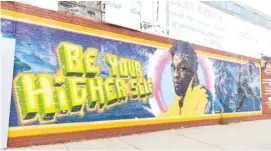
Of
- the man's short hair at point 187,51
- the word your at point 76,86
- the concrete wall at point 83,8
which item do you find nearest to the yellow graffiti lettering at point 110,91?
the word your at point 76,86

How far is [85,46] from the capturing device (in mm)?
7008

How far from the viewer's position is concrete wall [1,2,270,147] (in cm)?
595

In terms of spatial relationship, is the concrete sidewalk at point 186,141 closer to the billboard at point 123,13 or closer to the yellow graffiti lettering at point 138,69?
the yellow graffiti lettering at point 138,69

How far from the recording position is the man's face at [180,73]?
9367 mm

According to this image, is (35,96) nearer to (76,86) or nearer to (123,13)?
(76,86)

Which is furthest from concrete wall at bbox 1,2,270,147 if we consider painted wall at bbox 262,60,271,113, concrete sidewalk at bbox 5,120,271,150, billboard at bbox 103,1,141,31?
painted wall at bbox 262,60,271,113

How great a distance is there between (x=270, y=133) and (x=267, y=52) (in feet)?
20.1

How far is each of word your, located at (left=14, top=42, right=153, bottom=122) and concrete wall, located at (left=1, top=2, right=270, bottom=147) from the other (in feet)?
0.06

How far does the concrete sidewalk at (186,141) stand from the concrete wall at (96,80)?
31cm

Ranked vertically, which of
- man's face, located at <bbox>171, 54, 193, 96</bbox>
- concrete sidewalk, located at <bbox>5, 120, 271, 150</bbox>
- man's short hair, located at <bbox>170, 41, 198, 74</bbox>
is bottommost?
concrete sidewalk, located at <bbox>5, 120, 271, 150</bbox>

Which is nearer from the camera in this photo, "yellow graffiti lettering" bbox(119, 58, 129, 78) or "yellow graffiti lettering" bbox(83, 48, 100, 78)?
"yellow graffiti lettering" bbox(83, 48, 100, 78)

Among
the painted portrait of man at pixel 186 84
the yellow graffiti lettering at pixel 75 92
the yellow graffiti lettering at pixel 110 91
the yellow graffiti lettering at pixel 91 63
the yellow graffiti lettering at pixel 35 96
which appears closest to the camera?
the yellow graffiti lettering at pixel 35 96

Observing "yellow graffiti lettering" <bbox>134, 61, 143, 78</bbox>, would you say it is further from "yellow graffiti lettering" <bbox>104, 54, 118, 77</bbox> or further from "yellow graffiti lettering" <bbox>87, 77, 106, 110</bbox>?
"yellow graffiti lettering" <bbox>87, 77, 106, 110</bbox>

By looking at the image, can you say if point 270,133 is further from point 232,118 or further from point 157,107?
point 157,107
